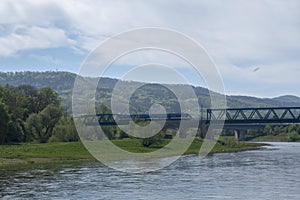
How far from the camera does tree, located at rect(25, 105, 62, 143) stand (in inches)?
4729

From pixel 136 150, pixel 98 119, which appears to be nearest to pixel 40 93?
pixel 98 119

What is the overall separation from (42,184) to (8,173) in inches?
469

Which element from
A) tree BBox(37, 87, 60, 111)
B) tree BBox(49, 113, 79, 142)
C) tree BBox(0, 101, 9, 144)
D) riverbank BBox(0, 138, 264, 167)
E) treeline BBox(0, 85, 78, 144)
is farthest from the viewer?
tree BBox(37, 87, 60, 111)

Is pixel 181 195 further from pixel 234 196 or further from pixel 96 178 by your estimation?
pixel 96 178

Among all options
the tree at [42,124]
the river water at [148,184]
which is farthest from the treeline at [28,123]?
the river water at [148,184]

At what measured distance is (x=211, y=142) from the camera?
171875 mm

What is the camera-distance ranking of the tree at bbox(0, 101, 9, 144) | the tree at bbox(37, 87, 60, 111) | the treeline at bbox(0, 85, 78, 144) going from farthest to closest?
the tree at bbox(37, 87, 60, 111) → the treeline at bbox(0, 85, 78, 144) → the tree at bbox(0, 101, 9, 144)

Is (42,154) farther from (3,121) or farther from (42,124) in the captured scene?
(42,124)

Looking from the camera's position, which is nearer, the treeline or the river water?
the river water

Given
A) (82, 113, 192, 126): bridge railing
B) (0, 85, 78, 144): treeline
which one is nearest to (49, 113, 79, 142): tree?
(0, 85, 78, 144): treeline

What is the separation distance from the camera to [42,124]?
123 metres

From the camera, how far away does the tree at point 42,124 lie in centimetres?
12012

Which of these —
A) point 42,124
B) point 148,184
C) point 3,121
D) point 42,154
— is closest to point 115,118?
point 42,124

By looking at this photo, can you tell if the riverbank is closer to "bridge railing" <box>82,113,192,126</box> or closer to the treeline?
the treeline
